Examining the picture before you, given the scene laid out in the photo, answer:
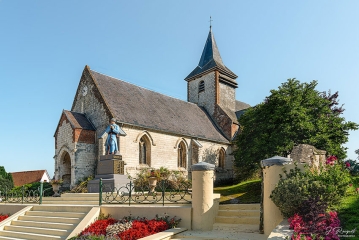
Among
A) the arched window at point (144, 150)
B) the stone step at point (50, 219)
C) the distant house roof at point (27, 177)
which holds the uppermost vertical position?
the arched window at point (144, 150)

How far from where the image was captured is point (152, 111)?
22.5m

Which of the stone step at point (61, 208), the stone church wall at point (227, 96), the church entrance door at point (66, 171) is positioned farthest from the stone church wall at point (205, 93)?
the stone step at point (61, 208)

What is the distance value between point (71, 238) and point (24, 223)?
153 inches

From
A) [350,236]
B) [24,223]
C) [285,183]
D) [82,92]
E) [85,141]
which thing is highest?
[82,92]

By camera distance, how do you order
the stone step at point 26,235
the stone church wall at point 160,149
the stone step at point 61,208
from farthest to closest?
the stone church wall at point 160,149 → the stone step at point 61,208 → the stone step at point 26,235

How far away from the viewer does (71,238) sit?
26.6ft

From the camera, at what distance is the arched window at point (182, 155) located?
23045mm

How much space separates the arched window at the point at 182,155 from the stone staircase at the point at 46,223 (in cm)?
1271

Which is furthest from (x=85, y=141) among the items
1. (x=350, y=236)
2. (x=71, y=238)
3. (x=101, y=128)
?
(x=350, y=236)

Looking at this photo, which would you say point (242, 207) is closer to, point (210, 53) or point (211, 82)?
point (211, 82)

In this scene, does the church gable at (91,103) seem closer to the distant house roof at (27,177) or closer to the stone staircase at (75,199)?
the stone staircase at (75,199)

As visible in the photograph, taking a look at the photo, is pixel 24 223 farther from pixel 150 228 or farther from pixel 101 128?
pixel 101 128

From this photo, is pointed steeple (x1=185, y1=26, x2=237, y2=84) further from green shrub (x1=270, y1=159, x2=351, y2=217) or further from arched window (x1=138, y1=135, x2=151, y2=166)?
green shrub (x1=270, y1=159, x2=351, y2=217)

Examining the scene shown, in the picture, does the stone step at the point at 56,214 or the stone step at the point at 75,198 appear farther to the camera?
the stone step at the point at 75,198
